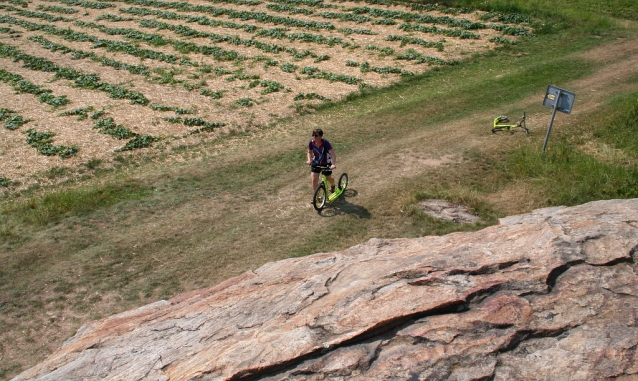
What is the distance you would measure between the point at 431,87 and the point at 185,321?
68.7 feet

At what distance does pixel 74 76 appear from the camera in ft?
102

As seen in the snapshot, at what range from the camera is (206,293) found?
11.8m

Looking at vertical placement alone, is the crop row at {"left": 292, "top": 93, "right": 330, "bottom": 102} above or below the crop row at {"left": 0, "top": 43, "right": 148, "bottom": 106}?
below

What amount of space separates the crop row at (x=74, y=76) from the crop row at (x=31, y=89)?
35 cm

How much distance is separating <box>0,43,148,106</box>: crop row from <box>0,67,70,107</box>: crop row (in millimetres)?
347

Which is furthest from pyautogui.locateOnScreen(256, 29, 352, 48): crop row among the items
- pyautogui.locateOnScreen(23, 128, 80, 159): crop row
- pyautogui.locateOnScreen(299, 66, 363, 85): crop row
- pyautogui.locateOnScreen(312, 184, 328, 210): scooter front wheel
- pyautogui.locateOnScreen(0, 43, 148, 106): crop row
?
pyautogui.locateOnScreen(312, 184, 328, 210): scooter front wheel

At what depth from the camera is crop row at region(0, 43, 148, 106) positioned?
90.9 feet

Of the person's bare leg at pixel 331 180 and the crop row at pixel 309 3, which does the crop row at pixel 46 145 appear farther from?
the crop row at pixel 309 3

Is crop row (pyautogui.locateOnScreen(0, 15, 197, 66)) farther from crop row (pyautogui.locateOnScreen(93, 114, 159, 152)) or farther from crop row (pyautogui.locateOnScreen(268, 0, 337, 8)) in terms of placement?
crop row (pyautogui.locateOnScreen(268, 0, 337, 8))

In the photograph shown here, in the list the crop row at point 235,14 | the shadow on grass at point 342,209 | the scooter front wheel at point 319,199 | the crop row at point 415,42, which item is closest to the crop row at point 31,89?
the crop row at point 235,14

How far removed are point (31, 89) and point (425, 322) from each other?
27.5 meters

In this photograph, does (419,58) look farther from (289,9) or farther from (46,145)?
(46,145)

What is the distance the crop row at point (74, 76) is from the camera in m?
27.7

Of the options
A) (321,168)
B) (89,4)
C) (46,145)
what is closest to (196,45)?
(46,145)
